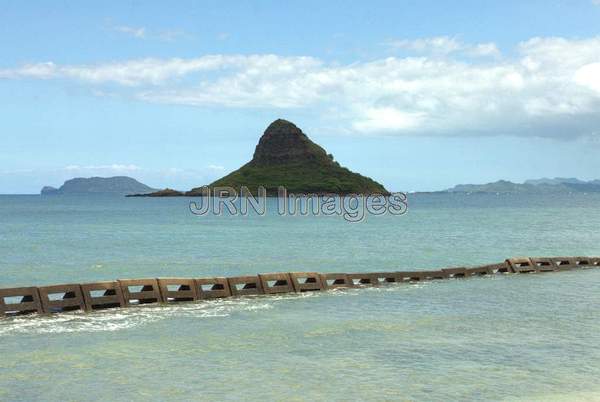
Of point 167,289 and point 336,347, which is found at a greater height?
point 167,289

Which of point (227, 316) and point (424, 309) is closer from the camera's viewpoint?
point (227, 316)

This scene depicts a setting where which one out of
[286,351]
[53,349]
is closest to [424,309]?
[286,351]

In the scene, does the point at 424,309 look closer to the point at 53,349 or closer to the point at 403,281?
the point at 403,281

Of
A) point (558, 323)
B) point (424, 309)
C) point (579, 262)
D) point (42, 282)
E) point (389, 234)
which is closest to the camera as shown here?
point (558, 323)

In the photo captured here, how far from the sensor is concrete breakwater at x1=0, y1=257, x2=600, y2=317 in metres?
29.5

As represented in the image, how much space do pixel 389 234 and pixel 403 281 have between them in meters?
64.1

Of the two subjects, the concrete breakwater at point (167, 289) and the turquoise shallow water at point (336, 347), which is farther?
the concrete breakwater at point (167, 289)

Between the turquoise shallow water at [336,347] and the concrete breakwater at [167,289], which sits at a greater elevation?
the concrete breakwater at [167,289]

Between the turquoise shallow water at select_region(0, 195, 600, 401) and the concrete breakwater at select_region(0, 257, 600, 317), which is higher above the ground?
the concrete breakwater at select_region(0, 257, 600, 317)

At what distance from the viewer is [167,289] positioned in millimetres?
35188

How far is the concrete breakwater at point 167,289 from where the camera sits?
96.8 ft

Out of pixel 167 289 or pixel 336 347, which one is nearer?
pixel 336 347

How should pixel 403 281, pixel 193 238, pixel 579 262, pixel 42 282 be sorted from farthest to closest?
1. pixel 193 238
2. pixel 579 262
3. pixel 42 282
4. pixel 403 281

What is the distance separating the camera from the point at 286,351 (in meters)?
22.4
